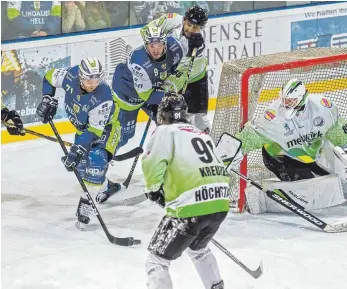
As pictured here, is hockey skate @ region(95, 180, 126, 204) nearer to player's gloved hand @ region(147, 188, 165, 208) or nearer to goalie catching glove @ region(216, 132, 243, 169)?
goalie catching glove @ region(216, 132, 243, 169)

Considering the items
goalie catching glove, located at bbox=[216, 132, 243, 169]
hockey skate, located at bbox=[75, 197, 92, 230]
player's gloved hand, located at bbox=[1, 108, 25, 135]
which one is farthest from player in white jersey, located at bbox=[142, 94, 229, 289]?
player's gloved hand, located at bbox=[1, 108, 25, 135]

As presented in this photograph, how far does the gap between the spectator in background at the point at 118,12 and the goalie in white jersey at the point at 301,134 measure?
7.23ft

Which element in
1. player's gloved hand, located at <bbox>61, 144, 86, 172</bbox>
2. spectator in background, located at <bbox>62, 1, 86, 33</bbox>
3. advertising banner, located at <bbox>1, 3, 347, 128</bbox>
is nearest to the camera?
player's gloved hand, located at <bbox>61, 144, 86, 172</bbox>

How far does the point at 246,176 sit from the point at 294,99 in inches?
20.7

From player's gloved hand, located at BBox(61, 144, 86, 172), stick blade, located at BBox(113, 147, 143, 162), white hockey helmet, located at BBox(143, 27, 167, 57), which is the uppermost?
white hockey helmet, located at BBox(143, 27, 167, 57)

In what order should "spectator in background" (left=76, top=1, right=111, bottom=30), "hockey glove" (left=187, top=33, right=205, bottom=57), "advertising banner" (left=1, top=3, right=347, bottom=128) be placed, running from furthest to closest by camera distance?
"spectator in background" (left=76, top=1, right=111, bottom=30) → "advertising banner" (left=1, top=3, right=347, bottom=128) → "hockey glove" (left=187, top=33, right=205, bottom=57)

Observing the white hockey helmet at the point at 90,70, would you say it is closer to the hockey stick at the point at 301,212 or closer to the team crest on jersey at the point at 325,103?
the hockey stick at the point at 301,212

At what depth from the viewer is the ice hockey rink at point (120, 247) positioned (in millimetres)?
4719

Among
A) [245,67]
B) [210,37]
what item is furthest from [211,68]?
[245,67]

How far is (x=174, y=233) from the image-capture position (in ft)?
13.3

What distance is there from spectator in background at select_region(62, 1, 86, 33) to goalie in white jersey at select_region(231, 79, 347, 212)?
2141 mm

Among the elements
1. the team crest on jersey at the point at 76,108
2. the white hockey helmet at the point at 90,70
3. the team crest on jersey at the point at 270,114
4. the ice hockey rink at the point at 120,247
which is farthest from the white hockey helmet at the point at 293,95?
the team crest on jersey at the point at 76,108

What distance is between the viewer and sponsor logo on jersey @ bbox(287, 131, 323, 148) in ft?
18.7

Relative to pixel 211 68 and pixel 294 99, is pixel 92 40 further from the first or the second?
pixel 294 99
